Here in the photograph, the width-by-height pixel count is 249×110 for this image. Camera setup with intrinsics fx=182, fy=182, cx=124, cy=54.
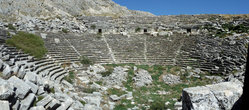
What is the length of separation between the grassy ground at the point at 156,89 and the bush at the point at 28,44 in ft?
18.2

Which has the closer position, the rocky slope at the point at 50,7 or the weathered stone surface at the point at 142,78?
the weathered stone surface at the point at 142,78

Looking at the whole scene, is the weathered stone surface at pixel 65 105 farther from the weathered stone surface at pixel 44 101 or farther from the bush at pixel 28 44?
the bush at pixel 28 44

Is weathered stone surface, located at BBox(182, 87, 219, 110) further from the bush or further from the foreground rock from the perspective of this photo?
the bush

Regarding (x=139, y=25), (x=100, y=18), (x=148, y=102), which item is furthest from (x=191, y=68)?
(x=100, y=18)

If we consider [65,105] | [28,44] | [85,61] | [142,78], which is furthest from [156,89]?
[28,44]

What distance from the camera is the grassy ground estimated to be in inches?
350

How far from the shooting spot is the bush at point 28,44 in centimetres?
1152

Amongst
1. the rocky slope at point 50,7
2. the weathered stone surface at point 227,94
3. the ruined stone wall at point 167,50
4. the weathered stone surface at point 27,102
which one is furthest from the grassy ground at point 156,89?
the rocky slope at point 50,7

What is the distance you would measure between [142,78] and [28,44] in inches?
341

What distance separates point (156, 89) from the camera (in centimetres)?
1188

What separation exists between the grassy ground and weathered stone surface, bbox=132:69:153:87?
0.33 metres

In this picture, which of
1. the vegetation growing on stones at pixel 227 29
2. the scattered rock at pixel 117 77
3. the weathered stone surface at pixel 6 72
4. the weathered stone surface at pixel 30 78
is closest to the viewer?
the weathered stone surface at pixel 6 72

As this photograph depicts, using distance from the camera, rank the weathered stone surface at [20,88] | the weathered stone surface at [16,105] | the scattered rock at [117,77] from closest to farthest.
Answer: the weathered stone surface at [16,105] < the weathered stone surface at [20,88] < the scattered rock at [117,77]

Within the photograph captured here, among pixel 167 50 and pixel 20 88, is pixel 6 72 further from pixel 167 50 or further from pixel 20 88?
pixel 167 50
